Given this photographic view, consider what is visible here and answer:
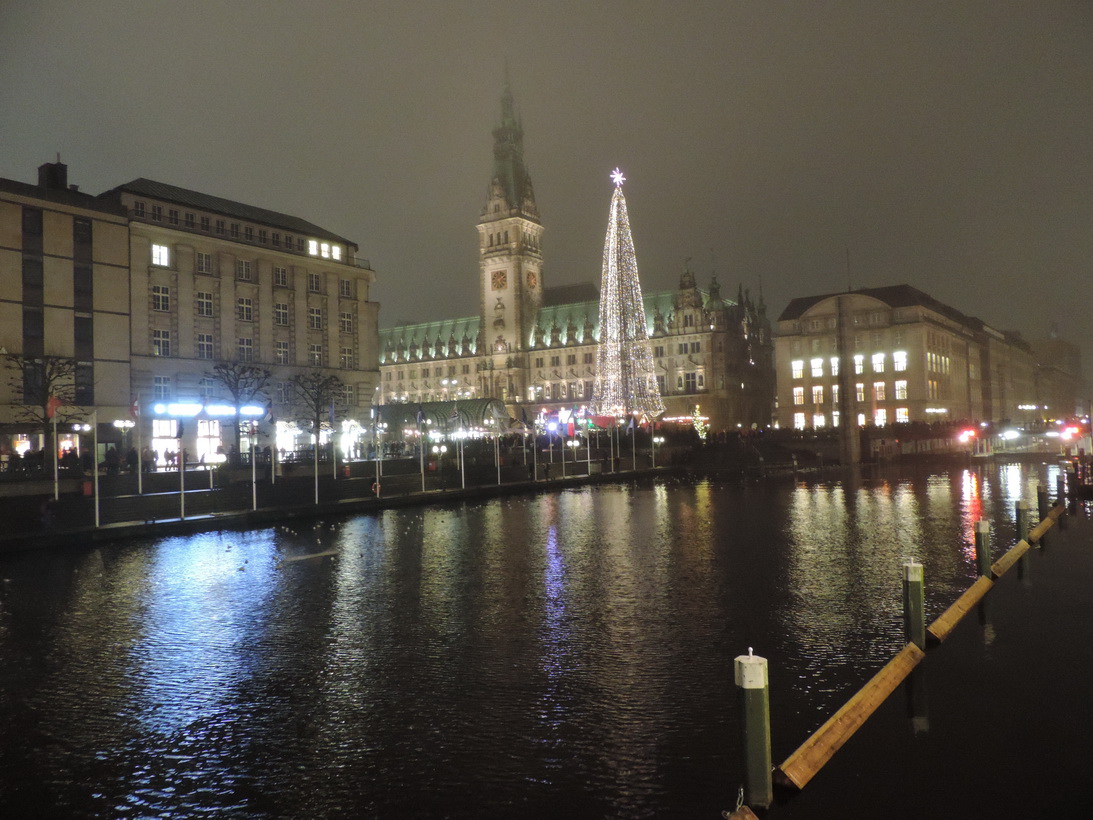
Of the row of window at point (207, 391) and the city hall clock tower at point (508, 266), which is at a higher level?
the city hall clock tower at point (508, 266)

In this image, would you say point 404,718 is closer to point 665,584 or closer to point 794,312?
point 665,584

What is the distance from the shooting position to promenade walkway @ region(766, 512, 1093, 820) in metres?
5.80

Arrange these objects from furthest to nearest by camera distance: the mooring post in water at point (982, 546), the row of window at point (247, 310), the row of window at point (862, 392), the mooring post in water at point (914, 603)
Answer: the row of window at point (862, 392)
the row of window at point (247, 310)
the mooring post in water at point (982, 546)
the mooring post in water at point (914, 603)

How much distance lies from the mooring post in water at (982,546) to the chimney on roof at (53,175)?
211 ft

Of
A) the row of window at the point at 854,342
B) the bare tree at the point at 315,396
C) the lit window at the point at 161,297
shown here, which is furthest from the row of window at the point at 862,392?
the lit window at the point at 161,297

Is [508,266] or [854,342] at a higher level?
[508,266]

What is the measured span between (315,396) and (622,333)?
22776 mm

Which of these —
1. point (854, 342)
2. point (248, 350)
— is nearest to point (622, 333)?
point (248, 350)

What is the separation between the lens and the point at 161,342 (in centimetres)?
6334

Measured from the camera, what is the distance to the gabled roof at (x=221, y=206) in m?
64.6

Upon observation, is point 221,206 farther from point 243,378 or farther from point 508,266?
point 508,266

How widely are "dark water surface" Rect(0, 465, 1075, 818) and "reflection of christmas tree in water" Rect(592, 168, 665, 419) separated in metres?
39.9

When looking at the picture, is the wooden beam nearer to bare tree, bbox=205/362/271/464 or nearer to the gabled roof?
bare tree, bbox=205/362/271/464

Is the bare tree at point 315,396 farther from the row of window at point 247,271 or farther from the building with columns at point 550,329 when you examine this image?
the building with columns at point 550,329
